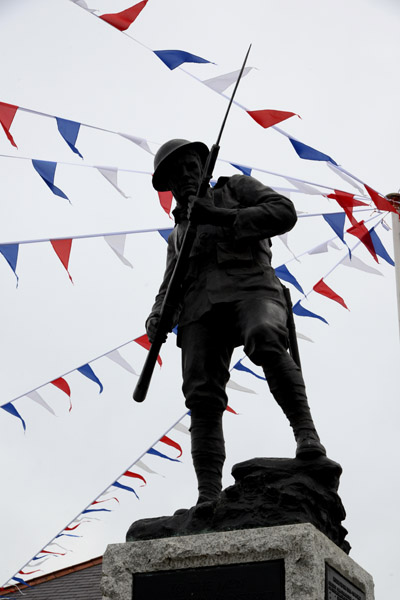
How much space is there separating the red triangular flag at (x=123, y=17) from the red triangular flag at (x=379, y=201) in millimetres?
2778

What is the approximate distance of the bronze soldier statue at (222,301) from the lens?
13.8ft

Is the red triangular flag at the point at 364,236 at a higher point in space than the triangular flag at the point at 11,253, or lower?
higher

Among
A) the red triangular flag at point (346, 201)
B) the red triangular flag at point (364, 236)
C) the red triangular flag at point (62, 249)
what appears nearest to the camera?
the red triangular flag at point (62, 249)

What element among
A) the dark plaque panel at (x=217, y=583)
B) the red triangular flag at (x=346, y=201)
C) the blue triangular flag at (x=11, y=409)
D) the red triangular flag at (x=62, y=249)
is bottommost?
the dark plaque panel at (x=217, y=583)

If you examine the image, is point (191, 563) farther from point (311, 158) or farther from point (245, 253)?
point (311, 158)

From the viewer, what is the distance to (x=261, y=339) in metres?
4.18

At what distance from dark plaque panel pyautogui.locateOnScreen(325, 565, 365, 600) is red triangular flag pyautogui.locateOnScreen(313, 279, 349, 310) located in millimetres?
4837

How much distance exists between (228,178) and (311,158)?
2.51 meters

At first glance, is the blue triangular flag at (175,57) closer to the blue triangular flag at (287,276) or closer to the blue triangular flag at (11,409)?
the blue triangular flag at (287,276)

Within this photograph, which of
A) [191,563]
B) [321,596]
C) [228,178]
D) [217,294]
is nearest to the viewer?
[321,596]

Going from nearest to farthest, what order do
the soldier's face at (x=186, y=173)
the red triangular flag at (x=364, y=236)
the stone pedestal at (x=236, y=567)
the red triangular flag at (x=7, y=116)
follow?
1. the stone pedestal at (x=236, y=567)
2. the soldier's face at (x=186, y=173)
3. the red triangular flag at (x=7, y=116)
4. the red triangular flag at (x=364, y=236)

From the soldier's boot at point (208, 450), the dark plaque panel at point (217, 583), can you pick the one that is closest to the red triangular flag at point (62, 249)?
the soldier's boot at point (208, 450)

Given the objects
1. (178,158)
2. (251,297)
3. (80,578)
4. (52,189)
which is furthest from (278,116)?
(80,578)

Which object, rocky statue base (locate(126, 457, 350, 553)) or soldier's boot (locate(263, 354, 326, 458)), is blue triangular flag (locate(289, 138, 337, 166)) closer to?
soldier's boot (locate(263, 354, 326, 458))
